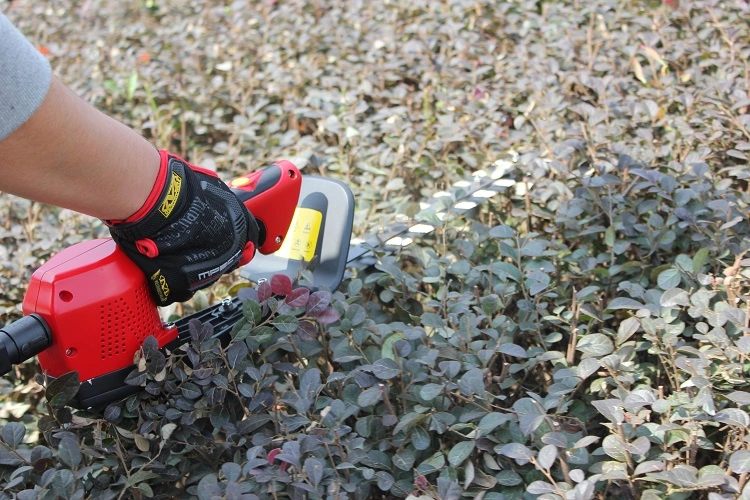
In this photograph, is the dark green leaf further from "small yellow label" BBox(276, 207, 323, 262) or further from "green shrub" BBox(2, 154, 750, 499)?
"small yellow label" BBox(276, 207, 323, 262)

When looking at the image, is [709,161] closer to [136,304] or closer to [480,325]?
[480,325]

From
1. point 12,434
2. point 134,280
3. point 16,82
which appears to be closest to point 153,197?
point 134,280

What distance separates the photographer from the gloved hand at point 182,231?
5.31ft

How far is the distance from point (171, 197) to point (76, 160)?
257 mm

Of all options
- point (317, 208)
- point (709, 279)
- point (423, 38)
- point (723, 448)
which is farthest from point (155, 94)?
point (723, 448)

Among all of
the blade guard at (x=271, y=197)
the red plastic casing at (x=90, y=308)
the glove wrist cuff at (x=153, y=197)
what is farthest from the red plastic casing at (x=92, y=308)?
the blade guard at (x=271, y=197)

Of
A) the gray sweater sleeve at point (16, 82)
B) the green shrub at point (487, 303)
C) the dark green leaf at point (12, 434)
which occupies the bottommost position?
the green shrub at point (487, 303)

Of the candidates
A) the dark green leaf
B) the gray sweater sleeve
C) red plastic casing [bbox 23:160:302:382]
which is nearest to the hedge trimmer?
red plastic casing [bbox 23:160:302:382]

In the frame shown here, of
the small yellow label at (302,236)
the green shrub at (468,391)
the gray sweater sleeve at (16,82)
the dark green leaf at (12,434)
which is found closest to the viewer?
the gray sweater sleeve at (16,82)

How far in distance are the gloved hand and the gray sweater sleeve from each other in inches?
13.5

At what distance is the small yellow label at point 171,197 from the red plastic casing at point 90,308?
0.14m

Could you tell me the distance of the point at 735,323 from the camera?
1.53 meters

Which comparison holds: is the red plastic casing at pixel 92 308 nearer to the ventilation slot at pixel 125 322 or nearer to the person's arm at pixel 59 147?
the ventilation slot at pixel 125 322

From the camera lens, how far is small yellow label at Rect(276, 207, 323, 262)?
83.0 inches
